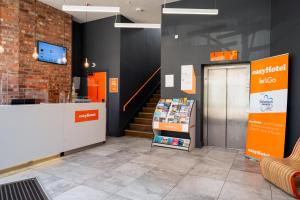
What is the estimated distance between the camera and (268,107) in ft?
14.3

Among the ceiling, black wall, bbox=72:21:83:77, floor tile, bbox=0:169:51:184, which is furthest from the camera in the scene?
black wall, bbox=72:21:83:77

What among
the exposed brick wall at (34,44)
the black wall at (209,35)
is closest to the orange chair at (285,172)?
the black wall at (209,35)

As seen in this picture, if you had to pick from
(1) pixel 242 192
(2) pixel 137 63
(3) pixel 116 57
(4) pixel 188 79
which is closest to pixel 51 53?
(3) pixel 116 57

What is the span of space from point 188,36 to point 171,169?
375 cm

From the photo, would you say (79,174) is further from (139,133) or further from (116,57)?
(116,57)

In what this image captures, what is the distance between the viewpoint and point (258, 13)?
504 centimetres

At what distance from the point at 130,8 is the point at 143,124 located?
3946 millimetres

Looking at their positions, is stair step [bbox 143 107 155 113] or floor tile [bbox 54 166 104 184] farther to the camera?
stair step [bbox 143 107 155 113]

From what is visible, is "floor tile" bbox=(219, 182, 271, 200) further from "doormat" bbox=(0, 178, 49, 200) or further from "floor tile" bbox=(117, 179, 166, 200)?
"doormat" bbox=(0, 178, 49, 200)

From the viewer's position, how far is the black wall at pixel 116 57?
7.18 m

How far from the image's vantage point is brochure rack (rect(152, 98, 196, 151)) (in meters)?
5.43

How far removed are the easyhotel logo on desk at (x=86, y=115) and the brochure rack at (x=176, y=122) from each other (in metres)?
1.65

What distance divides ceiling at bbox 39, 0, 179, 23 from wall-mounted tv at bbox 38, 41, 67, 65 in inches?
50.0

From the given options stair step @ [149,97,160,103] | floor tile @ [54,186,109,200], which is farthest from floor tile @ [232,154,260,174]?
stair step @ [149,97,160,103]
